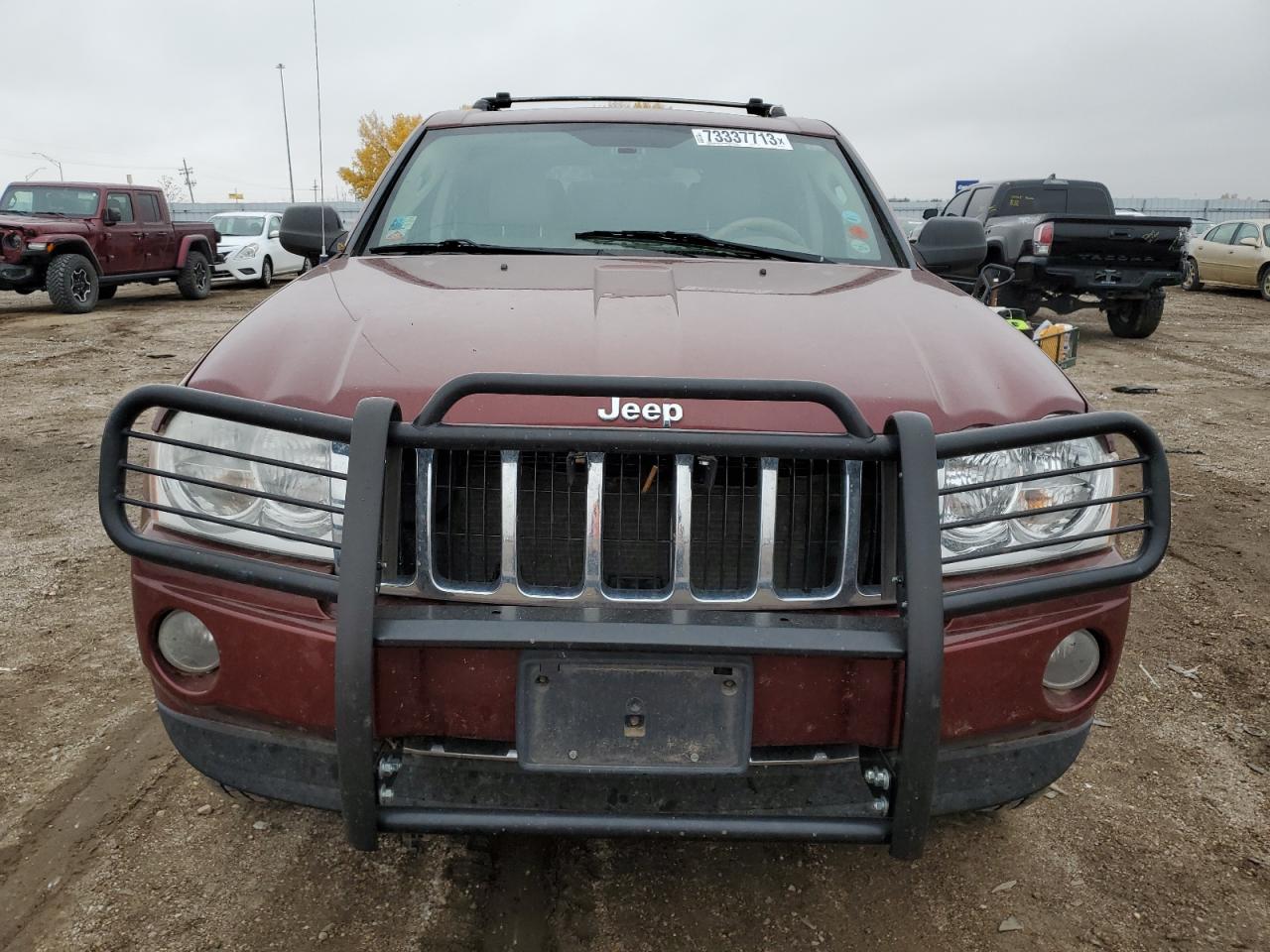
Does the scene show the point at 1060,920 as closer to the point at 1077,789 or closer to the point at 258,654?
the point at 1077,789

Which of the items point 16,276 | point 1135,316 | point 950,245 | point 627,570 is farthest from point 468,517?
point 16,276

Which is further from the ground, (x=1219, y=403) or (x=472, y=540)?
(x=472, y=540)

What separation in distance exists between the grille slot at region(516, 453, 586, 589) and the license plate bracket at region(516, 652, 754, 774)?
0.59 feet

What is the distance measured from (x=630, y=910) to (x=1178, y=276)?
12.1m

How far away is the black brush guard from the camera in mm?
1637

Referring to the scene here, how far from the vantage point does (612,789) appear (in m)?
1.80

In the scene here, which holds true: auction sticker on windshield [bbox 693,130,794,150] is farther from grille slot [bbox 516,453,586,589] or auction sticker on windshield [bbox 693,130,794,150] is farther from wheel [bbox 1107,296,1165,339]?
wheel [bbox 1107,296,1165,339]

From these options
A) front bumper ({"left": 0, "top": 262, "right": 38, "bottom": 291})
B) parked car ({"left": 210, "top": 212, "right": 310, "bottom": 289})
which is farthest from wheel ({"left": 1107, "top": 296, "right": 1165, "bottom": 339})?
front bumper ({"left": 0, "top": 262, "right": 38, "bottom": 291})

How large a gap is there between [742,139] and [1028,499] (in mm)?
1928

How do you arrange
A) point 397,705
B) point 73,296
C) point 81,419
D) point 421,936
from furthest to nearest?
point 73,296
point 81,419
point 421,936
point 397,705

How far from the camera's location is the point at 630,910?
220cm

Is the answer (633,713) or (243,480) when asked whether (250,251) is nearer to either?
(243,480)

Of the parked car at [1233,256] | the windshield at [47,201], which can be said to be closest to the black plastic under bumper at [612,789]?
the windshield at [47,201]

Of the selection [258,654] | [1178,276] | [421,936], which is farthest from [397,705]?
[1178,276]
